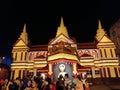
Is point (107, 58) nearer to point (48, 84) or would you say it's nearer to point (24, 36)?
point (24, 36)

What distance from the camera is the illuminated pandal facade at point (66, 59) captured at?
2756 centimetres

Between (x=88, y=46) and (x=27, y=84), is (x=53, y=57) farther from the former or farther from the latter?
(x=27, y=84)

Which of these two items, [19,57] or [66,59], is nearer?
[66,59]

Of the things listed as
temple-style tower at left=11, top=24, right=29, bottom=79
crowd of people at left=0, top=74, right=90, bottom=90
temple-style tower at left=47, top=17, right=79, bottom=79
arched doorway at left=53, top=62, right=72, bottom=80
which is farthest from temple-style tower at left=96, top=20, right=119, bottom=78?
crowd of people at left=0, top=74, right=90, bottom=90

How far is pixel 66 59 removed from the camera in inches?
1062

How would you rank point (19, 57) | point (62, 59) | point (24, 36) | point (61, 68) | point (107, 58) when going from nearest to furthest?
point (61, 68) → point (62, 59) → point (107, 58) → point (19, 57) → point (24, 36)

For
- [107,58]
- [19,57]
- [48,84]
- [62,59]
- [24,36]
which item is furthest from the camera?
[24,36]

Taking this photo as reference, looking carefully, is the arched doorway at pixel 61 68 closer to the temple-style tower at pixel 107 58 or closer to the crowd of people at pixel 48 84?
the temple-style tower at pixel 107 58

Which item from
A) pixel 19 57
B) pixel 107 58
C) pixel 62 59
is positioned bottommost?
pixel 62 59

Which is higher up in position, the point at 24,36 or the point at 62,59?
the point at 24,36

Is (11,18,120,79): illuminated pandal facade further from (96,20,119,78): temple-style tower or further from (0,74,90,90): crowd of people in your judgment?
(0,74,90,90): crowd of people

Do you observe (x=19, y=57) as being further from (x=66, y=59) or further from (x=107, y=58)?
(x=107, y=58)

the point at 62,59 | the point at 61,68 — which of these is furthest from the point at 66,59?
the point at 61,68

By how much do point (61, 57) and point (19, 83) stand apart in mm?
11379
